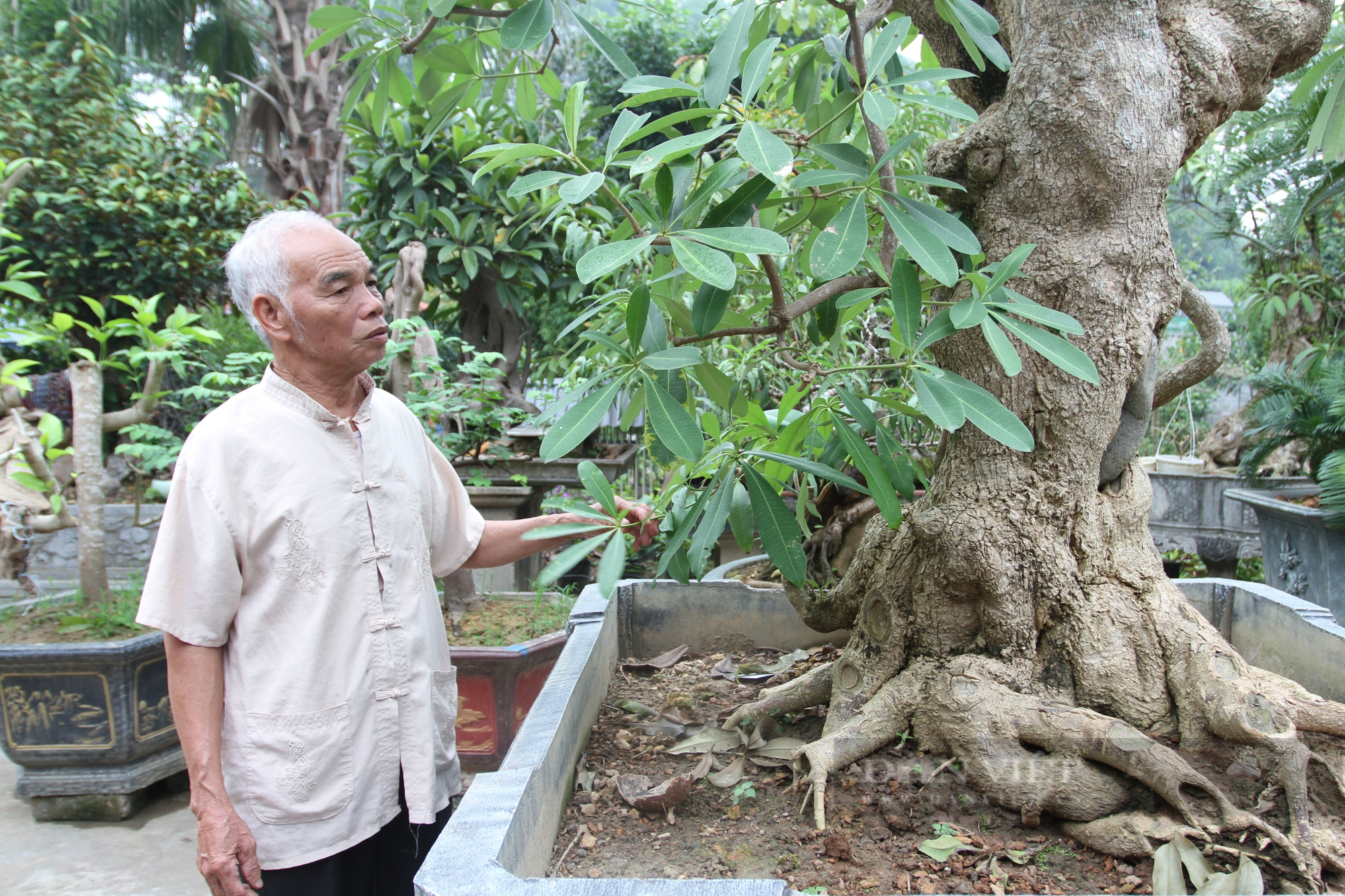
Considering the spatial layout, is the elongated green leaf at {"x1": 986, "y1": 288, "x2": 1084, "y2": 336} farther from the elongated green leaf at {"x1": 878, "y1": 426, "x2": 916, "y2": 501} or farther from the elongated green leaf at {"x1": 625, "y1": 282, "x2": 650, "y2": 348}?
the elongated green leaf at {"x1": 625, "y1": 282, "x2": 650, "y2": 348}

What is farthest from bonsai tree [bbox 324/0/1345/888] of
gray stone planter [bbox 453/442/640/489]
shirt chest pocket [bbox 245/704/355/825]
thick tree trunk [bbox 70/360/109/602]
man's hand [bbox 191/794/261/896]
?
gray stone planter [bbox 453/442/640/489]

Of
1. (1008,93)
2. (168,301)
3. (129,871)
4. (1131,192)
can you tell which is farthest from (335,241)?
(168,301)

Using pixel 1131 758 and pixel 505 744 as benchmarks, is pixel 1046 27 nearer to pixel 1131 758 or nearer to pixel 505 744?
pixel 1131 758

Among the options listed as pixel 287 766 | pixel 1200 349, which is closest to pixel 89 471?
pixel 287 766

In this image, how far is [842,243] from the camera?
91 cm

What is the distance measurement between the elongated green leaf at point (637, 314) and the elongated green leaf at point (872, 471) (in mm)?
286

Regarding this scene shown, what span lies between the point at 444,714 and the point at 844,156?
968mm

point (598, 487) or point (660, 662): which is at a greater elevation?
point (598, 487)

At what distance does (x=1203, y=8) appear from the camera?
1.29 meters

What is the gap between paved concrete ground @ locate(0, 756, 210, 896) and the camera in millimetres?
2012

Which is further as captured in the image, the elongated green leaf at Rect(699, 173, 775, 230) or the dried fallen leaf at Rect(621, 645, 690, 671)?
the dried fallen leaf at Rect(621, 645, 690, 671)

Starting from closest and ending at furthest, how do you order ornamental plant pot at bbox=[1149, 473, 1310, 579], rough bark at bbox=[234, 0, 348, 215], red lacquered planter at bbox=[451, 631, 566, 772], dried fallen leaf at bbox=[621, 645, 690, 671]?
1. dried fallen leaf at bbox=[621, 645, 690, 671]
2. red lacquered planter at bbox=[451, 631, 566, 772]
3. ornamental plant pot at bbox=[1149, 473, 1310, 579]
4. rough bark at bbox=[234, 0, 348, 215]

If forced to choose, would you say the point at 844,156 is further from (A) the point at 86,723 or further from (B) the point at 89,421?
(A) the point at 86,723

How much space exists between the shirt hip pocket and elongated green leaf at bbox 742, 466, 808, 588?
1.81ft
